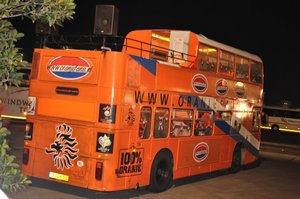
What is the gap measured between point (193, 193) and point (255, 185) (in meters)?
2.71

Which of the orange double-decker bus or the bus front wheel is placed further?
the bus front wheel

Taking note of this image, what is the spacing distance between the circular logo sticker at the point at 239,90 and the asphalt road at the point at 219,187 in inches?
106

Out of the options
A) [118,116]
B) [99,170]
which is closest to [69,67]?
[118,116]

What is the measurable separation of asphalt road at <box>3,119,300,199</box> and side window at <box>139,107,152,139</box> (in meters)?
1.46

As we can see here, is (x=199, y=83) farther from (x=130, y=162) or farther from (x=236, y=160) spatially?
(x=236, y=160)

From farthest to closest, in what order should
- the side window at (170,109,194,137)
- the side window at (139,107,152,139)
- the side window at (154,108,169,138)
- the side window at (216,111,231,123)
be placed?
the side window at (216,111,231,123), the side window at (170,109,194,137), the side window at (154,108,169,138), the side window at (139,107,152,139)

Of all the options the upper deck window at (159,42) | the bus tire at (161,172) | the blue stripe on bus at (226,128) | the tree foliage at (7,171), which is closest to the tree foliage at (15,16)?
the tree foliage at (7,171)

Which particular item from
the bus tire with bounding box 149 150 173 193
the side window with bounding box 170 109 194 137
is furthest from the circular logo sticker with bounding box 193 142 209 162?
the bus tire with bounding box 149 150 173 193

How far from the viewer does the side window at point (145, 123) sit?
389 inches

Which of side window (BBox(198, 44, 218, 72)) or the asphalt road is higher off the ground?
side window (BBox(198, 44, 218, 72))

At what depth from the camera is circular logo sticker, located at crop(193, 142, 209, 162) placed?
12.1 m

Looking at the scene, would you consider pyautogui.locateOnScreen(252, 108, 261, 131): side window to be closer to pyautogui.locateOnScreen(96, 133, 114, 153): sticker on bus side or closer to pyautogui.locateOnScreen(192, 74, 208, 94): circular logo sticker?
pyautogui.locateOnScreen(192, 74, 208, 94): circular logo sticker

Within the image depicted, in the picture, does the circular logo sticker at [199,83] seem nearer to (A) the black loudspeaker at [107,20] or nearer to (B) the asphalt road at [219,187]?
(B) the asphalt road at [219,187]

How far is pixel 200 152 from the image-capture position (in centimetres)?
1235
